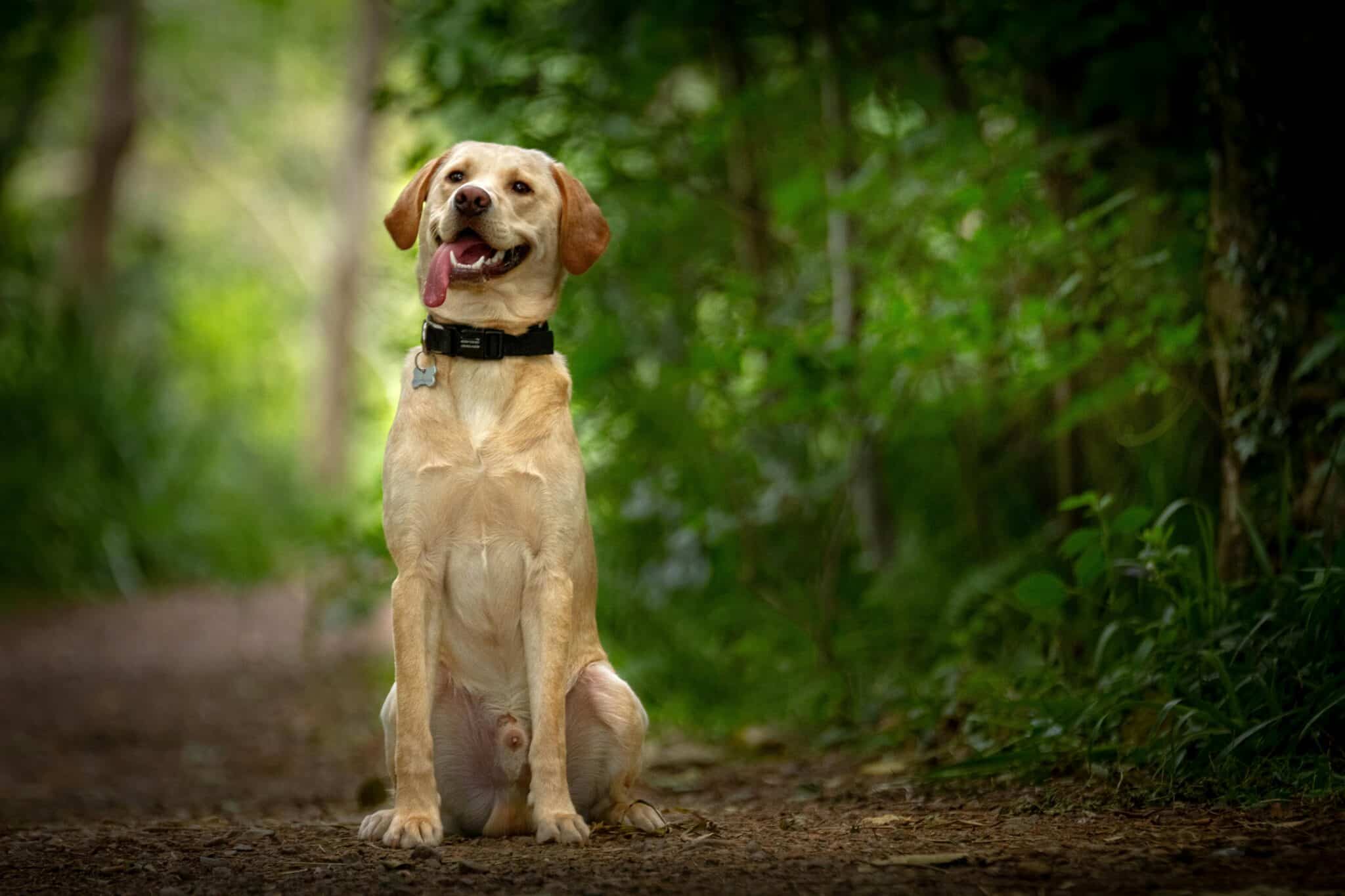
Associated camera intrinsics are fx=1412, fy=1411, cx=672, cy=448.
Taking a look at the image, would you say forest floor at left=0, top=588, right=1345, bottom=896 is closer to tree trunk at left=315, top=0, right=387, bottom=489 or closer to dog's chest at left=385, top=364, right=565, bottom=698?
dog's chest at left=385, top=364, right=565, bottom=698

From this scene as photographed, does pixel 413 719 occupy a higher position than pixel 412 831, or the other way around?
pixel 413 719

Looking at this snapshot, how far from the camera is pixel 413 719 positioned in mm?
3586

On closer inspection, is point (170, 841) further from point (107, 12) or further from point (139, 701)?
point (107, 12)

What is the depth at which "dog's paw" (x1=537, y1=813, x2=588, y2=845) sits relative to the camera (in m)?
3.54

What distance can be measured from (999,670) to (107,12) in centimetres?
1559

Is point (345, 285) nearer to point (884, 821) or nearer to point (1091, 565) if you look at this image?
point (1091, 565)

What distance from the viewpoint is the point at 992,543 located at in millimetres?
7043

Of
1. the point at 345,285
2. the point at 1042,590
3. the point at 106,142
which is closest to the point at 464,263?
the point at 1042,590

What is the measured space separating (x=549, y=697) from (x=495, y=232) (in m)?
1.21

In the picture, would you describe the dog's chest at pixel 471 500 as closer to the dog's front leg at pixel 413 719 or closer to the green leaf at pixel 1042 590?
the dog's front leg at pixel 413 719

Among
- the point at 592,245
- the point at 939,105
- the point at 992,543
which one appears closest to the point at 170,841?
the point at 592,245

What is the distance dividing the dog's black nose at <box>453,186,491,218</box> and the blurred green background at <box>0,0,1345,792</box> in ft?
6.73

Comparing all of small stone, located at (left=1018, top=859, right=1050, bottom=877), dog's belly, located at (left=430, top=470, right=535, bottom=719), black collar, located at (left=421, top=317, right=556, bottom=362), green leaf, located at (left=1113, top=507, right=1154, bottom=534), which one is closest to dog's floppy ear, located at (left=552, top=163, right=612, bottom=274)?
black collar, located at (left=421, top=317, right=556, bottom=362)

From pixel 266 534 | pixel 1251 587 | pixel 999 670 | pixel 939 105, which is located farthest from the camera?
pixel 266 534
